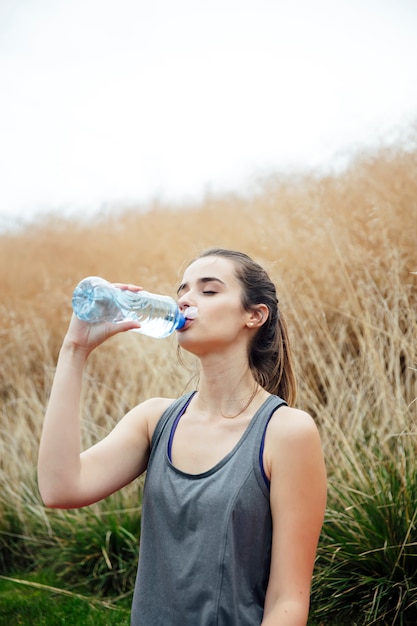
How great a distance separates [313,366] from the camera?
4609 millimetres

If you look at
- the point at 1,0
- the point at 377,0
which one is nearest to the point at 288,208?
the point at 377,0

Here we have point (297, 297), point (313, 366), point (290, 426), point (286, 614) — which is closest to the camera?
point (286, 614)

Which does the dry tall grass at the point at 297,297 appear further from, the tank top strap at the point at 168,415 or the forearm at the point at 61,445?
the forearm at the point at 61,445

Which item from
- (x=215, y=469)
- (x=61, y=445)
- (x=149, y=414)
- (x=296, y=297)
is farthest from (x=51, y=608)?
(x=296, y=297)

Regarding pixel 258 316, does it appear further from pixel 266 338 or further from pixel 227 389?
pixel 227 389

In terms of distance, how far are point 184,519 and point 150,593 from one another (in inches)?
10.0

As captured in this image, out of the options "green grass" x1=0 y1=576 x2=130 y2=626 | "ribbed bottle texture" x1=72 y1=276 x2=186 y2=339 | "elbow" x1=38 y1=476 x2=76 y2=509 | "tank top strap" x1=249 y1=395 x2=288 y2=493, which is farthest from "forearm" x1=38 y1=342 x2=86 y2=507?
"green grass" x1=0 y1=576 x2=130 y2=626

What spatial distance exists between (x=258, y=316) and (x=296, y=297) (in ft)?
7.61

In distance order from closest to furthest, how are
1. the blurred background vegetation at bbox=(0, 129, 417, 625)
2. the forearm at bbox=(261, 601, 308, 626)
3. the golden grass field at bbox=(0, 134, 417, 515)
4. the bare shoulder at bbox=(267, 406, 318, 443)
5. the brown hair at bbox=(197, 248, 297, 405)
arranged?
the forearm at bbox=(261, 601, 308, 626) → the bare shoulder at bbox=(267, 406, 318, 443) → the brown hair at bbox=(197, 248, 297, 405) → the blurred background vegetation at bbox=(0, 129, 417, 625) → the golden grass field at bbox=(0, 134, 417, 515)

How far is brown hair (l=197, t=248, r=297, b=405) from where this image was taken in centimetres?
244

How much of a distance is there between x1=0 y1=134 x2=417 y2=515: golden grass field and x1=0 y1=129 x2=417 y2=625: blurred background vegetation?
16 millimetres

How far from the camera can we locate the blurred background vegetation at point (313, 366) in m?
3.23

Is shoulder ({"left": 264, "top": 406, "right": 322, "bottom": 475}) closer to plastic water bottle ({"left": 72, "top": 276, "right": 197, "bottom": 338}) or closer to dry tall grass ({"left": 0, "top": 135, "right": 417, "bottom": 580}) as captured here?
plastic water bottle ({"left": 72, "top": 276, "right": 197, "bottom": 338})

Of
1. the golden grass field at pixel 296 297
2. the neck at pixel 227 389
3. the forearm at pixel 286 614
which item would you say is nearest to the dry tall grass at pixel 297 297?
the golden grass field at pixel 296 297
